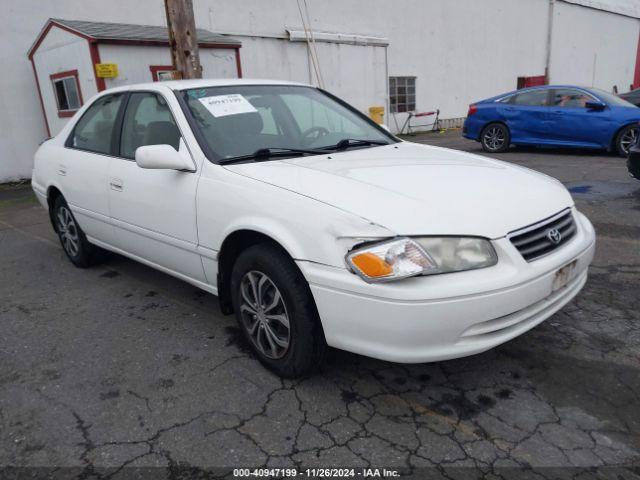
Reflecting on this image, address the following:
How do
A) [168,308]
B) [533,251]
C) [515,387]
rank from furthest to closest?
[168,308], [515,387], [533,251]

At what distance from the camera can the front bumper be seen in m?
2.08

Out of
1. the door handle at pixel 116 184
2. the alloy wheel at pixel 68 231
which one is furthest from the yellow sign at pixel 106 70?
the door handle at pixel 116 184

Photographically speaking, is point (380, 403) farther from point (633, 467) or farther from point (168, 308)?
point (168, 308)

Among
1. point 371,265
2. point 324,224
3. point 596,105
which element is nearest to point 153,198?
point 324,224

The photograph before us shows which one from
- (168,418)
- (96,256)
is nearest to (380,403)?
(168,418)

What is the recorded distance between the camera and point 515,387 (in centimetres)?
252

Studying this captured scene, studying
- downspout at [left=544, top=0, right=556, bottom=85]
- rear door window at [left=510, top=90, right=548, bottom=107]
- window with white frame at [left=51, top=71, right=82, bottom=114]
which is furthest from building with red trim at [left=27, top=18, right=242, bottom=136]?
downspout at [left=544, top=0, right=556, bottom=85]

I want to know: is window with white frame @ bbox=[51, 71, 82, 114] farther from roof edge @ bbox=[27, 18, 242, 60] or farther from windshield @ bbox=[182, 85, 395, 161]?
windshield @ bbox=[182, 85, 395, 161]

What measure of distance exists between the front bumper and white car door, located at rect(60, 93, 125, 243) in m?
2.20

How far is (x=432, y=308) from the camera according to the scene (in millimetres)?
2064

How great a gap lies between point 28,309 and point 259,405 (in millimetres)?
2323

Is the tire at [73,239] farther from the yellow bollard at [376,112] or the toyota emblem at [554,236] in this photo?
the yellow bollard at [376,112]

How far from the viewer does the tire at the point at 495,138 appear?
10109 mm

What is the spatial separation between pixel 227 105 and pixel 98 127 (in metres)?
1.41
